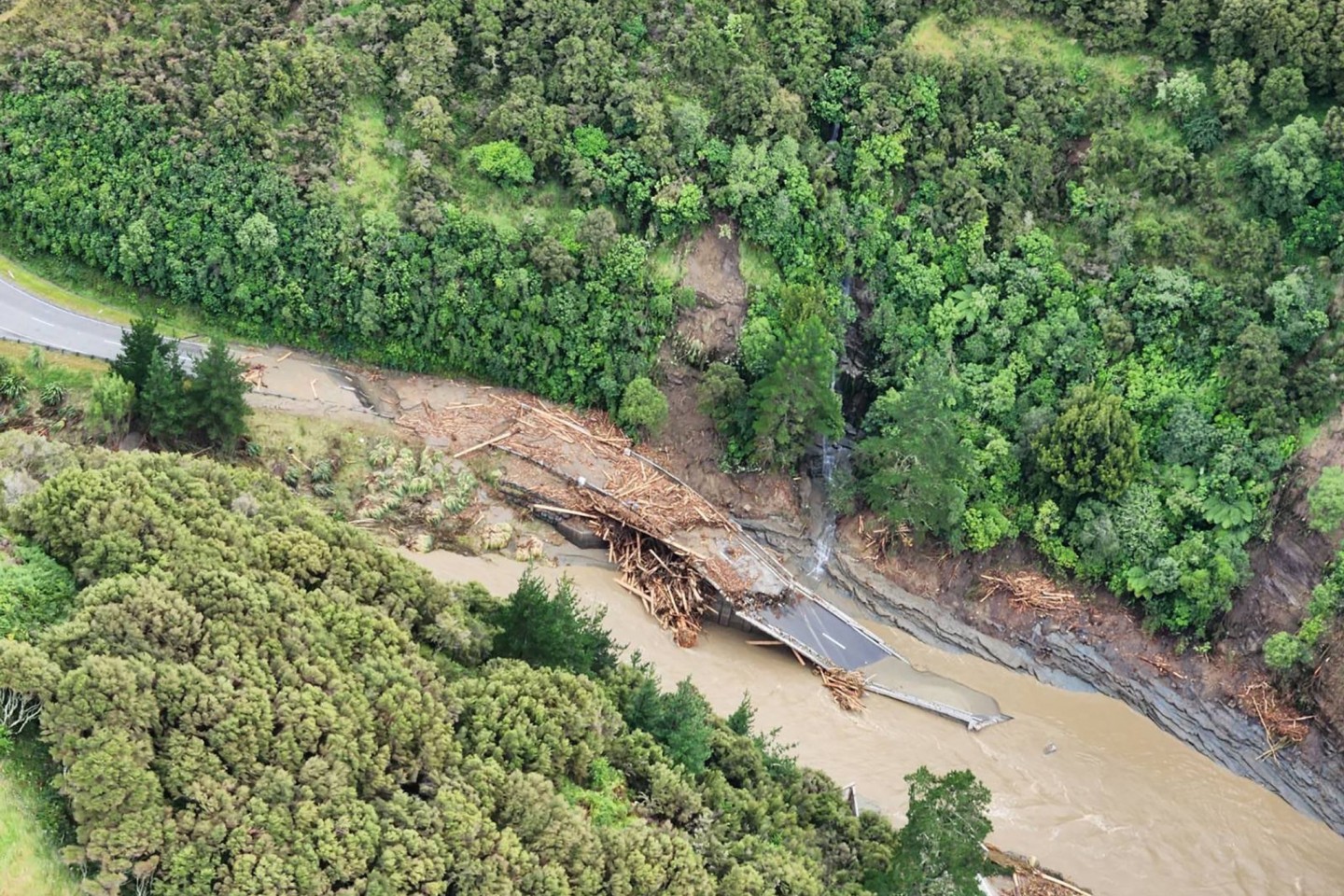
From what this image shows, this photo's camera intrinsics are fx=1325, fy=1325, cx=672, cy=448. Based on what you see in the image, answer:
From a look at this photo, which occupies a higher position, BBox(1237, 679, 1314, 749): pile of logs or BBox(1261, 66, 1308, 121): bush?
BBox(1261, 66, 1308, 121): bush

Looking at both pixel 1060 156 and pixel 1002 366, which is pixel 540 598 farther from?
pixel 1060 156

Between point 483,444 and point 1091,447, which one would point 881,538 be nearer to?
point 1091,447

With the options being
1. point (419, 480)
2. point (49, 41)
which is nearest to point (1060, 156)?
point (419, 480)

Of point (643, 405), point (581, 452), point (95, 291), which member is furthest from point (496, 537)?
point (95, 291)

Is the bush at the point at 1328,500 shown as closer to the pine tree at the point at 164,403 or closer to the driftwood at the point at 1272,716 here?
the driftwood at the point at 1272,716

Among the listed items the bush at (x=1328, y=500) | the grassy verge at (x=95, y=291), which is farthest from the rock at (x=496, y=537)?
the bush at (x=1328, y=500)

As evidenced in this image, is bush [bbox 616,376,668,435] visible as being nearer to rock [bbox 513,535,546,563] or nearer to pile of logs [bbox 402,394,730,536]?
pile of logs [bbox 402,394,730,536]

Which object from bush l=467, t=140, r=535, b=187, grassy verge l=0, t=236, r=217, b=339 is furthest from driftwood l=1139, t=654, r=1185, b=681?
grassy verge l=0, t=236, r=217, b=339
